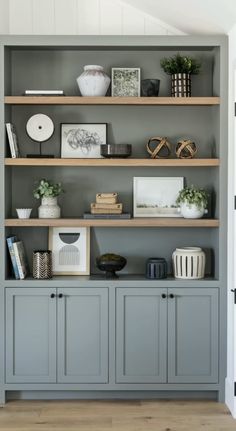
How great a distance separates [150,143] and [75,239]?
0.88 metres

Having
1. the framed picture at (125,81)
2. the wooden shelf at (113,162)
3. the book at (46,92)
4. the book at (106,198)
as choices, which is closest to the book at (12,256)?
the wooden shelf at (113,162)

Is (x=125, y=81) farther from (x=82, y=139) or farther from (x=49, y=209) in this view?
(x=49, y=209)

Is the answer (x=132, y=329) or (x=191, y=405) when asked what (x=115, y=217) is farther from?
(x=191, y=405)

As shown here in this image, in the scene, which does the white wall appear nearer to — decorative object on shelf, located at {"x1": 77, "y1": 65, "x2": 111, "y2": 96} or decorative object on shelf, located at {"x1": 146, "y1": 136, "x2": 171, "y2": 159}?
decorative object on shelf, located at {"x1": 77, "y1": 65, "x2": 111, "y2": 96}

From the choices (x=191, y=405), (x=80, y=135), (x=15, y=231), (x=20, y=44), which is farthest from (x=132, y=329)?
(x=20, y=44)

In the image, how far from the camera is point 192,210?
4.62 metres

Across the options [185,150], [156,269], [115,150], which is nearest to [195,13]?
[185,150]

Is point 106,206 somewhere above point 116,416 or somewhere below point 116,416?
above

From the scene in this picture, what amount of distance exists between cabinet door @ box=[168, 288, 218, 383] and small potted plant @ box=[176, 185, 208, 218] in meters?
0.53

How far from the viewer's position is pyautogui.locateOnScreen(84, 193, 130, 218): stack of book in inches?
181

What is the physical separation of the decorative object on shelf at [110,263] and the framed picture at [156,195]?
0.42m

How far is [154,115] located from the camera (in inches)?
192

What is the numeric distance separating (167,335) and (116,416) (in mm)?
637

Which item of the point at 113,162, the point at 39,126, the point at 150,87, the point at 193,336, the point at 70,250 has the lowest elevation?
the point at 193,336
